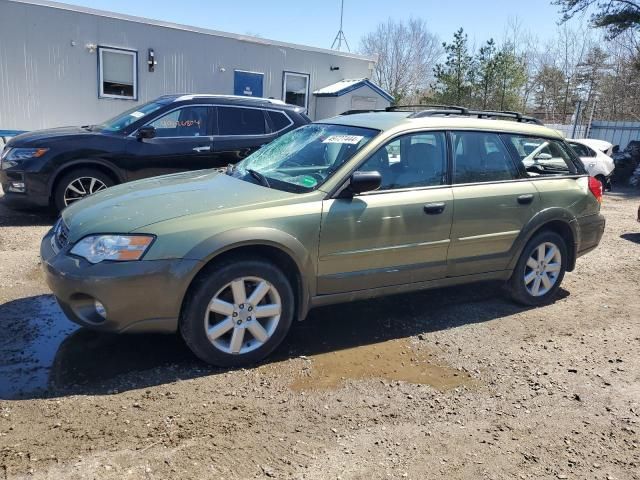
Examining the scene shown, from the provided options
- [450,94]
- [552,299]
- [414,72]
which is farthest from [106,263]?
[414,72]

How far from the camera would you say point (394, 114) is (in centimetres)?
479

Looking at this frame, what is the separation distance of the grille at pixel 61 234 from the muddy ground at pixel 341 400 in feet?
2.39

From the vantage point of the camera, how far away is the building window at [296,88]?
16109 mm

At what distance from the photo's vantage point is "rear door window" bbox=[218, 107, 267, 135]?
7.98 meters

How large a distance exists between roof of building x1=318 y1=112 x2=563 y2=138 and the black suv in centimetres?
326

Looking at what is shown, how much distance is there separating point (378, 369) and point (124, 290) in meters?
1.76

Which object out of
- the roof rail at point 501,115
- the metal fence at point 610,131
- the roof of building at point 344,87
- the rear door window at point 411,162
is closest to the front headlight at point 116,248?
the rear door window at point 411,162

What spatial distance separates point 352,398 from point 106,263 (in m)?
1.71

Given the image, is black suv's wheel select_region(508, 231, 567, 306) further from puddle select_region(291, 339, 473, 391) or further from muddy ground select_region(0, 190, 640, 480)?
puddle select_region(291, 339, 473, 391)

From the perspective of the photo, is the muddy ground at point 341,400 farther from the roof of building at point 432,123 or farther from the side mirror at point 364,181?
the roof of building at point 432,123

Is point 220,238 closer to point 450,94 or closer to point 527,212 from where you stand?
point 527,212

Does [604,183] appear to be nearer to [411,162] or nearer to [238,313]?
[411,162]

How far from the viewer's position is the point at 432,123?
14.6 feet

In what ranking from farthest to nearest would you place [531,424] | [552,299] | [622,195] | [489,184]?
[622,195] < [552,299] < [489,184] < [531,424]
